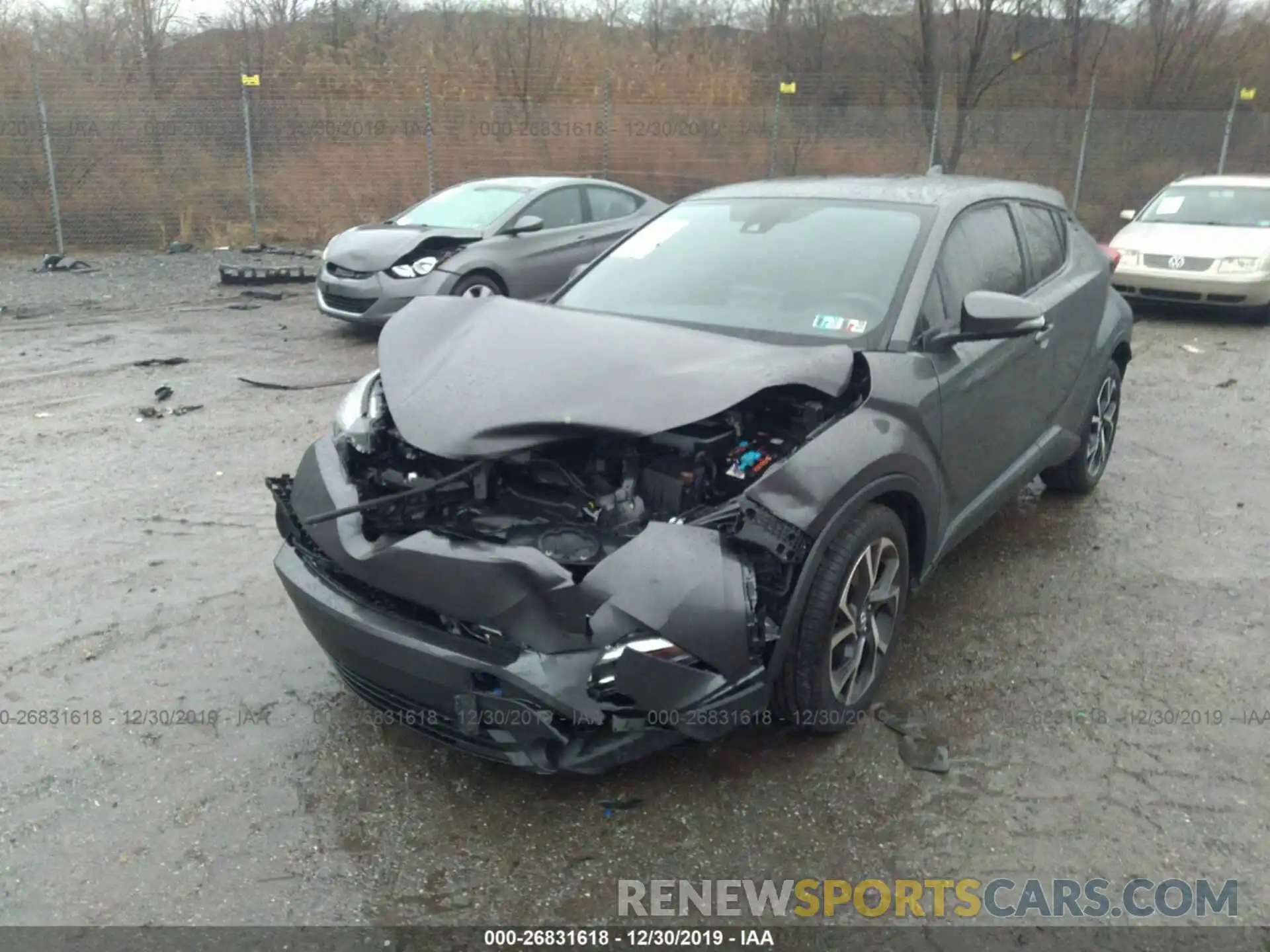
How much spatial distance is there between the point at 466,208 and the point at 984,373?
7063 millimetres

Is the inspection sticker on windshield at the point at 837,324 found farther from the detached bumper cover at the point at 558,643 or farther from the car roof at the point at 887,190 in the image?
the detached bumper cover at the point at 558,643

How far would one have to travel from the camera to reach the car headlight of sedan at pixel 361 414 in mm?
3256

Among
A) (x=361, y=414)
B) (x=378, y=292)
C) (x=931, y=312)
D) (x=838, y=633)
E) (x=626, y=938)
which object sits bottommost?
(x=626, y=938)

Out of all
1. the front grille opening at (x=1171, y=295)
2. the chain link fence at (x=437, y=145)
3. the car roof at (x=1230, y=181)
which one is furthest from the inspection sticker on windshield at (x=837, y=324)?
the chain link fence at (x=437, y=145)

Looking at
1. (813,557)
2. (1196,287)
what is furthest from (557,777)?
(1196,287)

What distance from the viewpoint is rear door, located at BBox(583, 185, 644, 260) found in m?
9.88

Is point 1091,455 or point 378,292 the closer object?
point 1091,455

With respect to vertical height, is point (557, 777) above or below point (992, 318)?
below

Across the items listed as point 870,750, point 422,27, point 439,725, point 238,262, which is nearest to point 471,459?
point 439,725

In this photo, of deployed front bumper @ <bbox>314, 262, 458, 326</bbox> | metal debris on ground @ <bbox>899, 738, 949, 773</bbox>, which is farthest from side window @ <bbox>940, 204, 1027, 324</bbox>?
→ deployed front bumper @ <bbox>314, 262, 458, 326</bbox>

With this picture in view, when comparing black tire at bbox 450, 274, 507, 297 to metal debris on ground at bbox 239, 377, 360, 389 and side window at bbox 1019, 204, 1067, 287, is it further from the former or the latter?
side window at bbox 1019, 204, 1067, 287

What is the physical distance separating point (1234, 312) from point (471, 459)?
35.7 feet

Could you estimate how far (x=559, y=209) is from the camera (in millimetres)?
9758

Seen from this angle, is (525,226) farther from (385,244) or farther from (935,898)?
(935,898)
